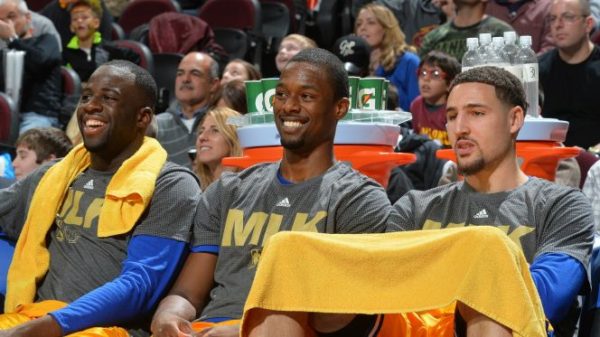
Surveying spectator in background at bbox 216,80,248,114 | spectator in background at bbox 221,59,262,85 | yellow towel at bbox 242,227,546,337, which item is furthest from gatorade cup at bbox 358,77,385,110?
spectator in background at bbox 221,59,262,85

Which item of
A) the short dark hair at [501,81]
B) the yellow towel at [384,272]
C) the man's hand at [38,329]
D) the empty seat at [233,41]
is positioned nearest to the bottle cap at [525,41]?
the short dark hair at [501,81]

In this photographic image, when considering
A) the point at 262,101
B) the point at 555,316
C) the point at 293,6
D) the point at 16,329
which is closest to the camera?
the point at 555,316

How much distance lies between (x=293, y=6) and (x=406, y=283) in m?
6.59

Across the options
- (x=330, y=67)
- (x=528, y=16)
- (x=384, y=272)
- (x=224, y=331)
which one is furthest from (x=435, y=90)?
(x=384, y=272)

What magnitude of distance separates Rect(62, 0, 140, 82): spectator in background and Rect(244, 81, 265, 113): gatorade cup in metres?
3.69

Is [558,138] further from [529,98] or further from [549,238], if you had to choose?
[549,238]

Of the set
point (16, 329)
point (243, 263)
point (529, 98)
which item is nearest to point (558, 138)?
point (529, 98)

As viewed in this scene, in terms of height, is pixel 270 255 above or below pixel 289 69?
below

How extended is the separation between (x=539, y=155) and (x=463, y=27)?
3.08 meters

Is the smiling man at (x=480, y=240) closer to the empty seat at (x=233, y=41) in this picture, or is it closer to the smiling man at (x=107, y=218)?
the smiling man at (x=107, y=218)

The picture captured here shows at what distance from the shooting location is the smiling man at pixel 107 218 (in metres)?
3.58

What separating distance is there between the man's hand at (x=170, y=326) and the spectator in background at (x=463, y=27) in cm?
384

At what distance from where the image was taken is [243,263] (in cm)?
342

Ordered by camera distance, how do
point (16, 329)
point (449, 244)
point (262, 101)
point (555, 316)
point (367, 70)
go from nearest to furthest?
point (449, 244), point (555, 316), point (16, 329), point (262, 101), point (367, 70)
